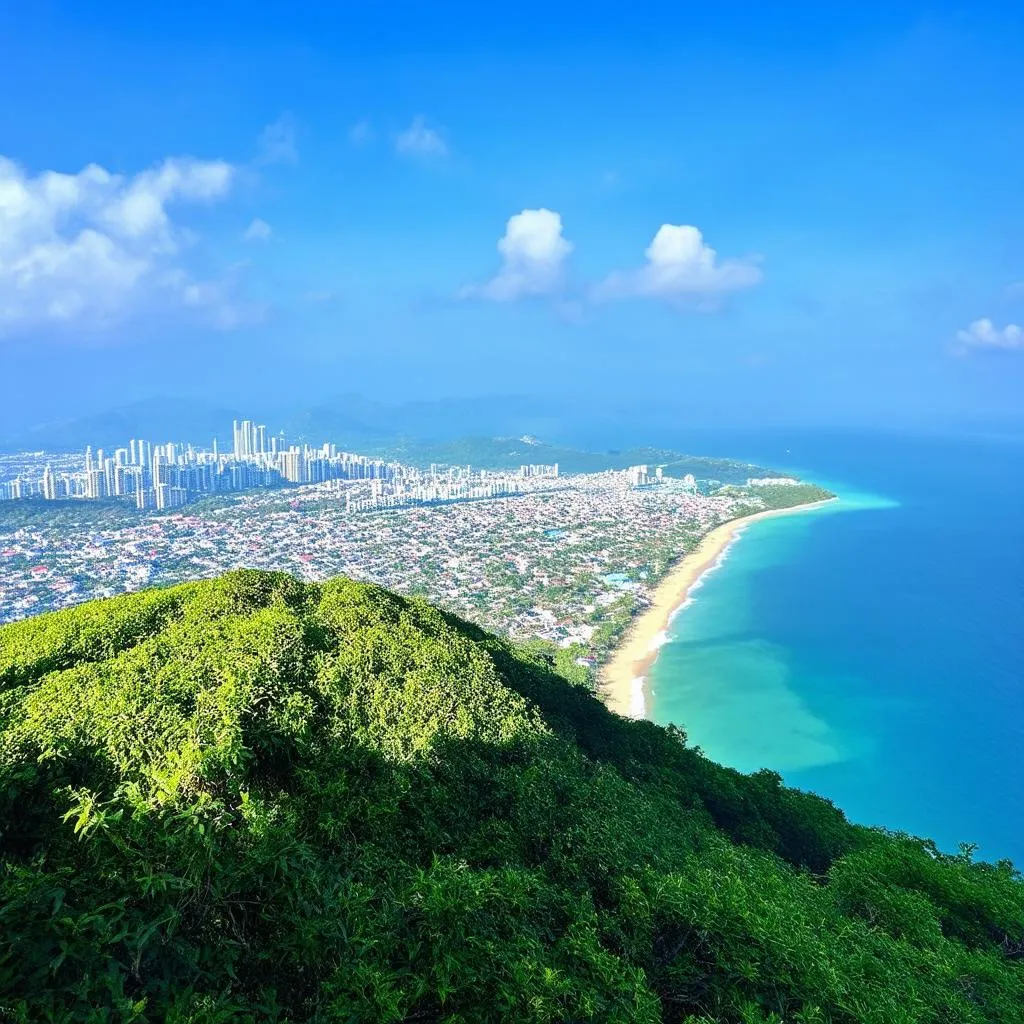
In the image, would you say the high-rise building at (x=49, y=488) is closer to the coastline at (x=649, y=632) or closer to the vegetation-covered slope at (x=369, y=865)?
the coastline at (x=649, y=632)

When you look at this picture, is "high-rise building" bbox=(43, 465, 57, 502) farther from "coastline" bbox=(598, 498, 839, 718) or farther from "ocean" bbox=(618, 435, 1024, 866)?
"ocean" bbox=(618, 435, 1024, 866)

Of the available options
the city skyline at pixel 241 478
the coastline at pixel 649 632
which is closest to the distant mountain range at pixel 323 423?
the city skyline at pixel 241 478

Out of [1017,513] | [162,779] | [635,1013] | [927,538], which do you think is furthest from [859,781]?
[1017,513]

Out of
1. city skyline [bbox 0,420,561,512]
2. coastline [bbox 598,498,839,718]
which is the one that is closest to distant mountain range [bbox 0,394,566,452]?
city skyline [bbox 0,420,561,512]

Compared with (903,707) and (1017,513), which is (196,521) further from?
(1017,513)

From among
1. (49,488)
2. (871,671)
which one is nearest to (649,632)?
(871,671)

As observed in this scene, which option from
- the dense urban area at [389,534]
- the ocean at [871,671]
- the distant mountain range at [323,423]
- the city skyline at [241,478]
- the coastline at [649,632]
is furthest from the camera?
the distant mountain range at [323,423]
